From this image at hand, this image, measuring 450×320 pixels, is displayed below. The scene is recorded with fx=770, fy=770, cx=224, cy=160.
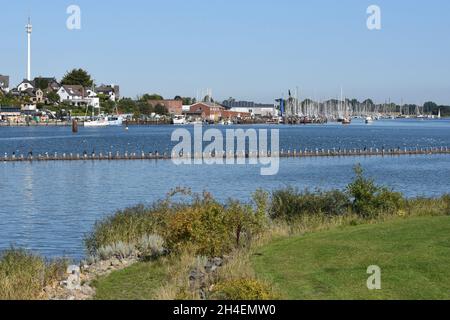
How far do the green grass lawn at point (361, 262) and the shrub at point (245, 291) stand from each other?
A: 0.98 m

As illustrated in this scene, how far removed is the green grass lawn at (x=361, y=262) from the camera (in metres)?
15.2

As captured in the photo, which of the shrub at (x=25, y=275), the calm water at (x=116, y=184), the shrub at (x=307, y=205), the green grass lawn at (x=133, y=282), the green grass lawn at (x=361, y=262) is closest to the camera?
the green grass lawn at (x=361, y=262)

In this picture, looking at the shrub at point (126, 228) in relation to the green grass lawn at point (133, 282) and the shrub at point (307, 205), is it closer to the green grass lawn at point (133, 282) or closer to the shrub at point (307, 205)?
the green grass lawn at point (133, 282)

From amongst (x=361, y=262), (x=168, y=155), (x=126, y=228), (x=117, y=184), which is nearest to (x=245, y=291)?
(x=361, y=262)

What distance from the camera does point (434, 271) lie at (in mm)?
16375

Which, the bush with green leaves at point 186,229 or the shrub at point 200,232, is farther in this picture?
the bush with green leaves at point 186,229

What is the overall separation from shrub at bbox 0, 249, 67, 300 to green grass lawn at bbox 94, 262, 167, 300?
141cm

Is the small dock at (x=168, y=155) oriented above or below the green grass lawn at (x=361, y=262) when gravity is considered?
below

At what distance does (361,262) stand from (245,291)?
15.6ft

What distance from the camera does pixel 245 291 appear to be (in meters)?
13.9

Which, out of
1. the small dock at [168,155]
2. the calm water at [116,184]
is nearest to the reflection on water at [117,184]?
the calm water at [116,184]

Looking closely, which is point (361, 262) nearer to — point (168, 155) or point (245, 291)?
point (245, 291)

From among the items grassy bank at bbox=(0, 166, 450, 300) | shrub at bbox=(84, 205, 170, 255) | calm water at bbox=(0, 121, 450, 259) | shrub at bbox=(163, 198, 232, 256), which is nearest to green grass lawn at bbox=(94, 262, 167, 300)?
grassy bank at bbox=(0, 166, 450, 300)
